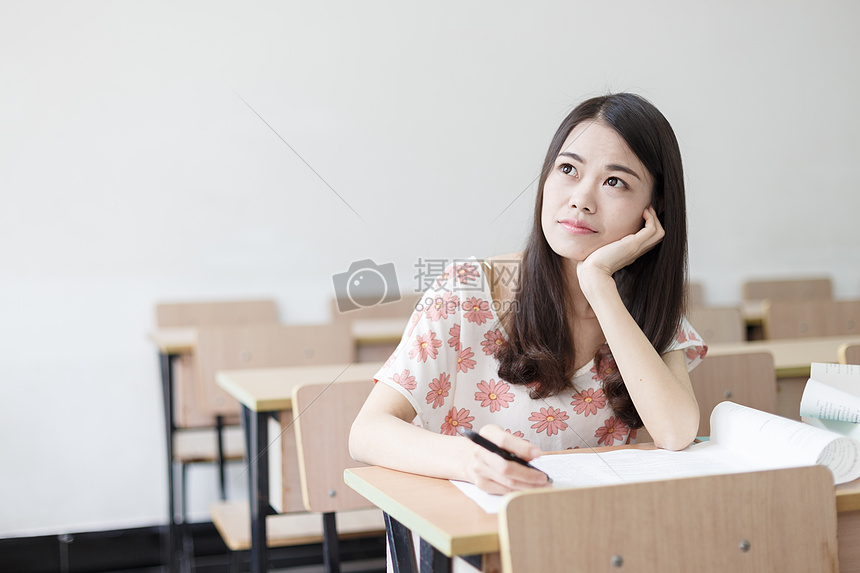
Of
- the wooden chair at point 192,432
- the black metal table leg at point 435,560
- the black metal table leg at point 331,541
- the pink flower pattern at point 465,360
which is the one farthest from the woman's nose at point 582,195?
the wooden chair at point 192,432

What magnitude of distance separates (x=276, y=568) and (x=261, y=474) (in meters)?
1.03

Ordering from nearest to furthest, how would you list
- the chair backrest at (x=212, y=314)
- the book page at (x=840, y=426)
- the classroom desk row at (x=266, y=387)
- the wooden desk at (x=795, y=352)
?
1. the book page at (x=840, y=426)
2. the classroom desk row at (x=266, y=387)
3. the wooden desk at (x=795, y=352)
4. the chair backrest at (x=212, y=314)

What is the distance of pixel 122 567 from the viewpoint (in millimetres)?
2590

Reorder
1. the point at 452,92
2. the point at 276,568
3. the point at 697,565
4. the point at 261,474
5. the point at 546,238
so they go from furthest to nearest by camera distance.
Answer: the point at 276,568, the point at 452,92, the point at 261,474, the point at 546,238, the point at 697,565

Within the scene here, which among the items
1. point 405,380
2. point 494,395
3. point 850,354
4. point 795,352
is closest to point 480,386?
point 494,395

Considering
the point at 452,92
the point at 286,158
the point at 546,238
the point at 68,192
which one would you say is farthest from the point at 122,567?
the point at 546,238

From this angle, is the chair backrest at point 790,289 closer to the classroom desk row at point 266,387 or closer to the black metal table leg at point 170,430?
the classroom desk row at point 266,387

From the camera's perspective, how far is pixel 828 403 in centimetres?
101

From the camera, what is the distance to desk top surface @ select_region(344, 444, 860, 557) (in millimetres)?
658

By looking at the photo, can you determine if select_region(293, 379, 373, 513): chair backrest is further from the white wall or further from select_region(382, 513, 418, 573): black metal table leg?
the white wall

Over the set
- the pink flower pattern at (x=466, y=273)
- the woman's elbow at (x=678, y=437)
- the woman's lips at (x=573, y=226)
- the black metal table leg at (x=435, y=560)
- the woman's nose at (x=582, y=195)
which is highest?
the woman's nose at (x=582, y=195)

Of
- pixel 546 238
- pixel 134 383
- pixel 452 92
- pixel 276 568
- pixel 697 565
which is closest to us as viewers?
pixel 697 565

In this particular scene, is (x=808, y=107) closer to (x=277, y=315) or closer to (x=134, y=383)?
(x=277, y=315)

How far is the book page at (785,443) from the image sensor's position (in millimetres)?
837
